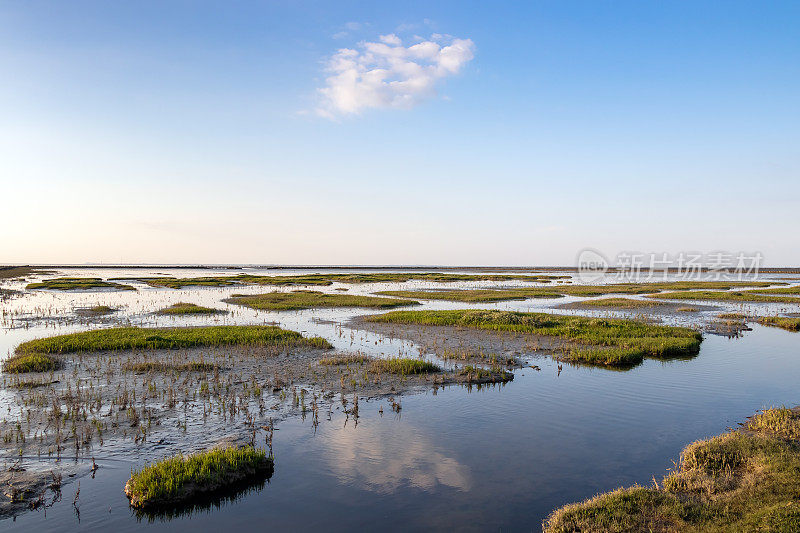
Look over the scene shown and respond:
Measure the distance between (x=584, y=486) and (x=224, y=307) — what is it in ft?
147

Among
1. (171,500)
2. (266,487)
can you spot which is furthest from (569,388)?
(171,500)

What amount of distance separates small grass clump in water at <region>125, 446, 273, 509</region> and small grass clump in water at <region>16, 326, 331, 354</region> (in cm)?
1561

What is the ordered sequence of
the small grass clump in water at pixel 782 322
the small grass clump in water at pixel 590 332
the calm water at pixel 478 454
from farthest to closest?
1. the small grass clump in water at pixel 782 322
2. the small grass clump in water at pixel 590 332
3. the calm water at pixel 478 454

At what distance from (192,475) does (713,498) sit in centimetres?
1135

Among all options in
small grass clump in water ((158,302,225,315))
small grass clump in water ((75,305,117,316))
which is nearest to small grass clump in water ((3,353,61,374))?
small grass clump in water ((158,302,225,315))

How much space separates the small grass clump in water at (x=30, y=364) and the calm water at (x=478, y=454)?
40.5 ft

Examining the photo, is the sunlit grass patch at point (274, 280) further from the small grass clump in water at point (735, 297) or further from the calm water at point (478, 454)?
the calm water at point (478, 454)

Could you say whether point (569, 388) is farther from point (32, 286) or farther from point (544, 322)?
point (32, 286)

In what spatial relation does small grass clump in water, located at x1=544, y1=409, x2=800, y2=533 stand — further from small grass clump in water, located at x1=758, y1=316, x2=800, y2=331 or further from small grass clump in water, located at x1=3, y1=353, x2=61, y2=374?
small grass clump in water, located at x1=758, y1=316, x2=800, y2=331

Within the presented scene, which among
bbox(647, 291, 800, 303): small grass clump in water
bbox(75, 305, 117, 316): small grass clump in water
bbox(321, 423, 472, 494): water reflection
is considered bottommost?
bbox(75, 305, 117, 316): small grass clump in water

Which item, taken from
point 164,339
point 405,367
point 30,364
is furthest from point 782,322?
point 30,364

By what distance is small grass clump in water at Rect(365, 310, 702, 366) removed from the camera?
2509cm

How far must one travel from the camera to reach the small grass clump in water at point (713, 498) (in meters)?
8.58

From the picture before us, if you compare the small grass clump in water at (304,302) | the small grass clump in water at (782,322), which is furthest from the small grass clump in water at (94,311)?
the small grass clump in water at (782,322)
